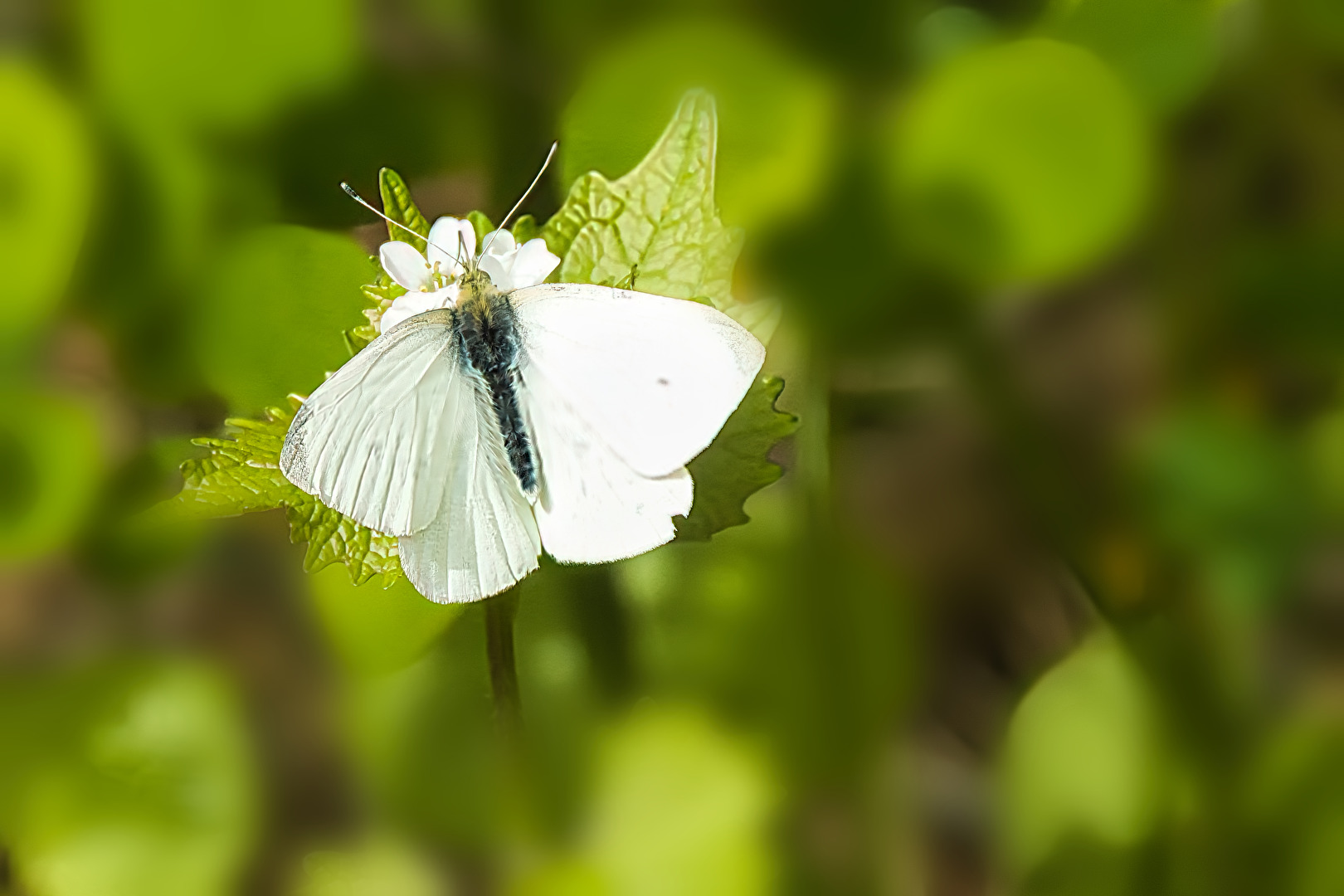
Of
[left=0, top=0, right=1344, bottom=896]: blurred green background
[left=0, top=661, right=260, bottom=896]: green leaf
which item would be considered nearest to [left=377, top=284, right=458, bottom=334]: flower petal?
[left=0, top=0, right=1344, bottom=896]: blurred green background

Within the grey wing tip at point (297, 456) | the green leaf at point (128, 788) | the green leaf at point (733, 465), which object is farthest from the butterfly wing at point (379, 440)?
the green leaf at point (128, 788)

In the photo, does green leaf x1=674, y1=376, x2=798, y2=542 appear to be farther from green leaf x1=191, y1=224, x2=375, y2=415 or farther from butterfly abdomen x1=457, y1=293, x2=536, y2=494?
green leaf x1=191, y1=224, x2=375, y2=415

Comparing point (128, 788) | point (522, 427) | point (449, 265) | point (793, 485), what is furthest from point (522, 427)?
point (128, 788)

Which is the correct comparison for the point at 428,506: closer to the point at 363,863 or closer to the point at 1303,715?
the point at 363,863

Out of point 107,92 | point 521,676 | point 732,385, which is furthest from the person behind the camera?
point 107,92

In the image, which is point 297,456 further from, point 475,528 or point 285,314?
point 285,314

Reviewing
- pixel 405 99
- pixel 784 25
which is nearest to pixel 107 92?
pixel 405 99
